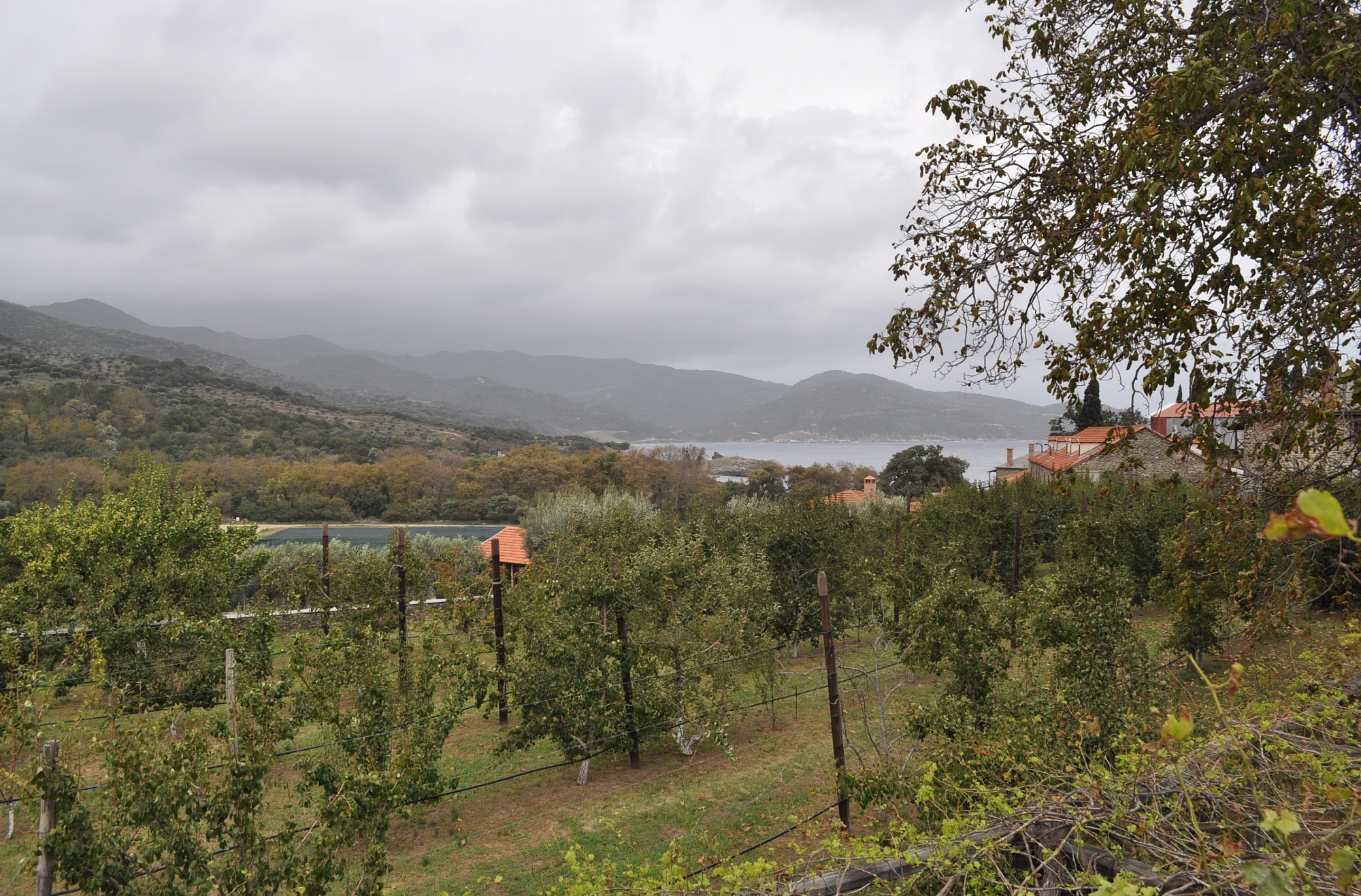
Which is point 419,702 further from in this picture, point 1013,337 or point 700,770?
point 1013,337

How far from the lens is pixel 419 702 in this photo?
353 inches

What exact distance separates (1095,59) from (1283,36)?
1.25 meters

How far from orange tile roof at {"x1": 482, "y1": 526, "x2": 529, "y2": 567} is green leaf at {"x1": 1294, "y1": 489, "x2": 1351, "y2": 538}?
2540cm

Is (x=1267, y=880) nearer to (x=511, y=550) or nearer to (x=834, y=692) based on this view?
(x=834, y=692)

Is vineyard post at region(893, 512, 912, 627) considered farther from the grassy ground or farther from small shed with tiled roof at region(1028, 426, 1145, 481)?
small shed with tiled roof at region(1028, 426, 1145, 481)

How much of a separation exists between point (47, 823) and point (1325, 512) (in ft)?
22.0

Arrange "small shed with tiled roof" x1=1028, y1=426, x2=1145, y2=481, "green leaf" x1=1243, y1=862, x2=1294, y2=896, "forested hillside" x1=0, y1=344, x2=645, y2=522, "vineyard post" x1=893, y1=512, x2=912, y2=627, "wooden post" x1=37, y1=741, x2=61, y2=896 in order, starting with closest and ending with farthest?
"green leaf" x1=1243, y1=862, x2=1294, y2=896 → "wooden post" x1=37, y1=741, x2=61, y2=896 → "vineyard post" x1=893, y1=512, x2=912, y2=627 → "small shed with tiled roof" x1=1028, y1=426, x2=1145, y2=481 → "forested hillside" x1=0, y1=344, x2=645, y2=522

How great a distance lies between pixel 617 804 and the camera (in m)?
9.95

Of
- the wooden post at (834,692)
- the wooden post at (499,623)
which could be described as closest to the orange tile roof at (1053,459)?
the wooden post at (499,623)

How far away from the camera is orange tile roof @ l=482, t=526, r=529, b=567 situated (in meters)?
27.3

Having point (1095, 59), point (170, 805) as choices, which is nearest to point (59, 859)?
point (170, 805)

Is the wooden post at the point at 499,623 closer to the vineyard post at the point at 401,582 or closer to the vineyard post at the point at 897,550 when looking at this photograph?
the vineyard post at the point at 401,582

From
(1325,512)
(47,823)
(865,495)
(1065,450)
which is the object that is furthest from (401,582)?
(1065,450)

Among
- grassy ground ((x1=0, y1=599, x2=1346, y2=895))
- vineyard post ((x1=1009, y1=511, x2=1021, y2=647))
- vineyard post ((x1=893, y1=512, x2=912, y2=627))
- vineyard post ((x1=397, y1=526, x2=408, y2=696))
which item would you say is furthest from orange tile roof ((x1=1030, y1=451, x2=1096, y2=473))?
vineyard post ((x1=397, y1=526, x2=408, y2=696))
